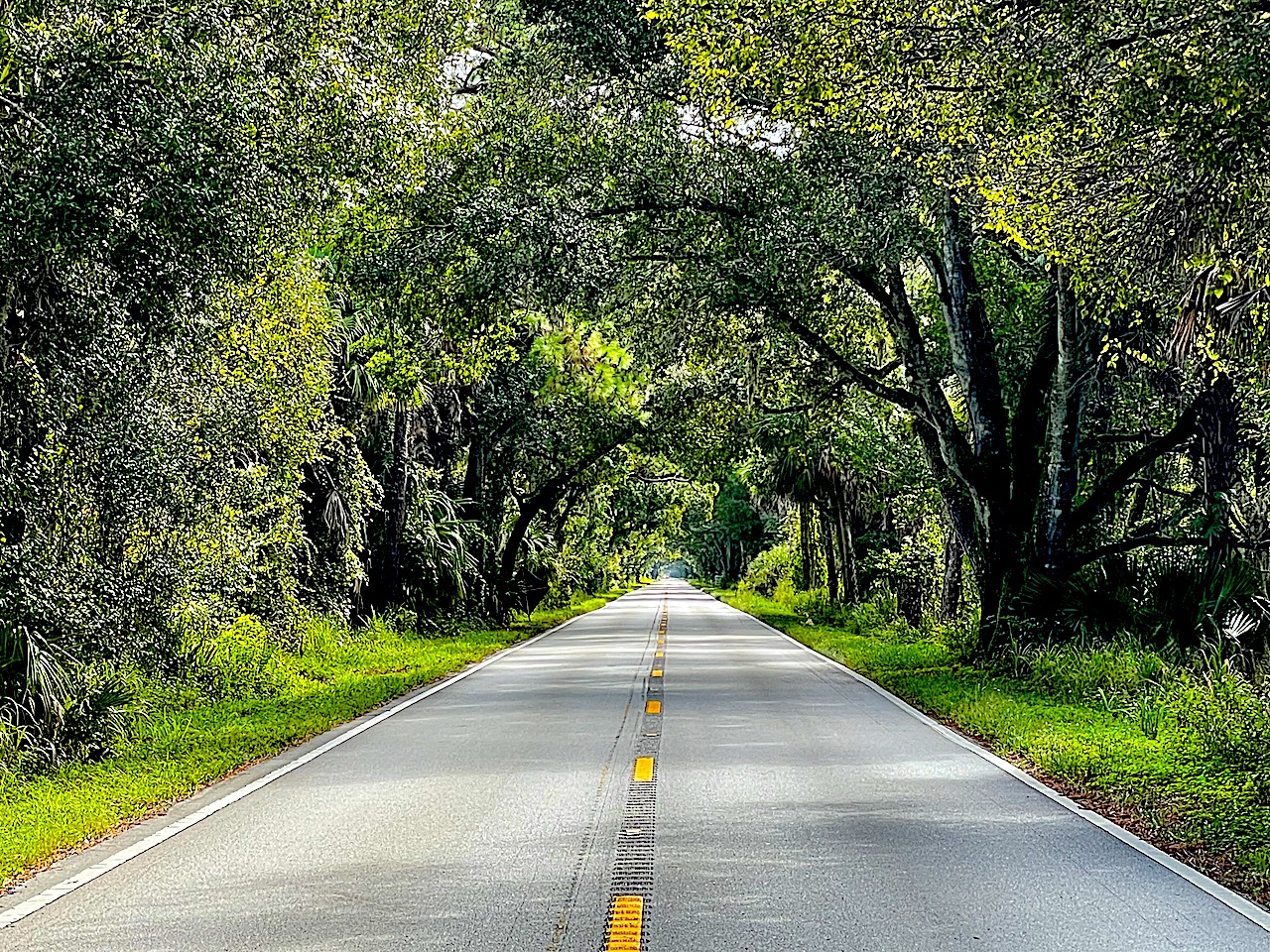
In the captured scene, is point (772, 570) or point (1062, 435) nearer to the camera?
point (1062, 435)

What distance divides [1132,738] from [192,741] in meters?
8.86

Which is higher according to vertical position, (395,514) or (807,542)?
(395,514)

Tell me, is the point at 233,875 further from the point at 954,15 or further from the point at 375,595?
the point at 375,595

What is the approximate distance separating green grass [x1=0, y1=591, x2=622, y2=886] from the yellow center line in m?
3.40

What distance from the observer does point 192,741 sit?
1357 centimetres

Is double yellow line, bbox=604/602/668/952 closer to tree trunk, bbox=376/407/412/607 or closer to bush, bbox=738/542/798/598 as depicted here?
tree trunk, bbox=376/407/412/607

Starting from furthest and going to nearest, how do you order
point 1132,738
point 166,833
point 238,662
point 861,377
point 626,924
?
point 861,377, point 238,662, point 1132,738, point 166,833, point 626,924

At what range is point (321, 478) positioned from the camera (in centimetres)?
2622

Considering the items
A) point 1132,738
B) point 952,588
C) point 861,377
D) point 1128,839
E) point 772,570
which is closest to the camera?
point 1128,839

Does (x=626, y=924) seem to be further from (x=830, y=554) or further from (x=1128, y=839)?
(x=830, y=554)

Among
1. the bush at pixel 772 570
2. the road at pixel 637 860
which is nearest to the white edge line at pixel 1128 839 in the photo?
the road at pixel 637 860

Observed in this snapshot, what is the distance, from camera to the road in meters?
6.39

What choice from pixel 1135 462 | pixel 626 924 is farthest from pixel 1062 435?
pixel 626 924

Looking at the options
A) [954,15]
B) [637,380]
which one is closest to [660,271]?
[954,15]
